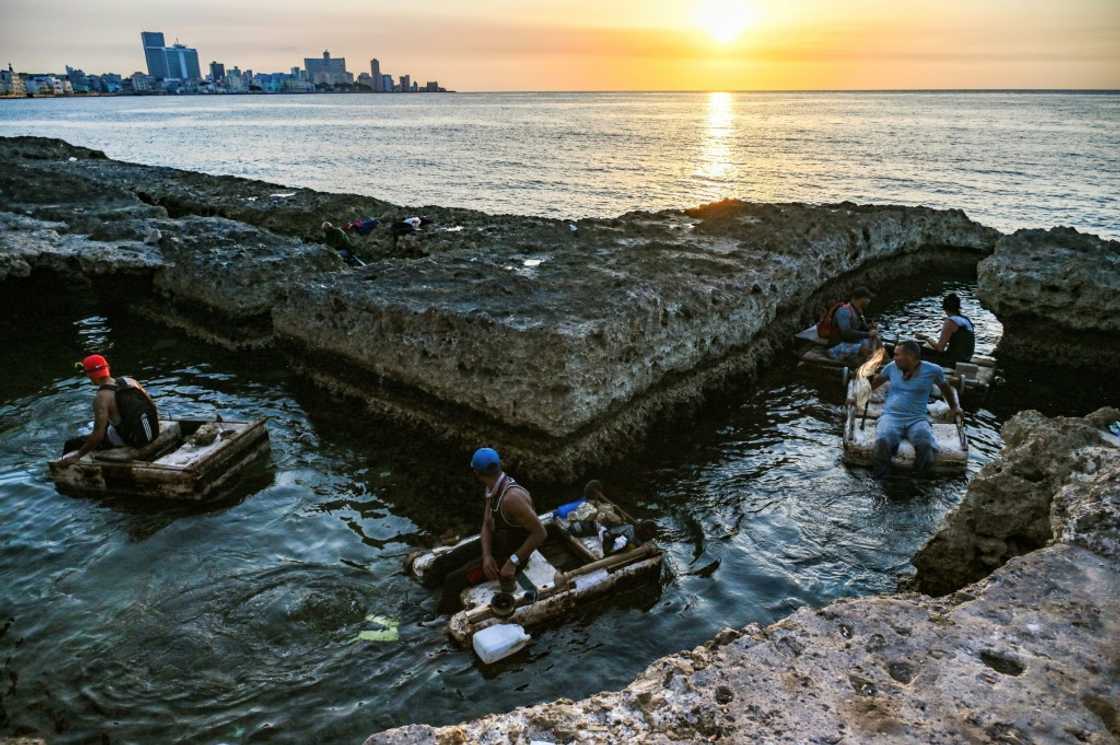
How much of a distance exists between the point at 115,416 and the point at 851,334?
1447 centimetres

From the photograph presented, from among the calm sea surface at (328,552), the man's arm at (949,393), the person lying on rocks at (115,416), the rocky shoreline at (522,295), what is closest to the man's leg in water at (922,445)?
the calm sea surface at (328,552)

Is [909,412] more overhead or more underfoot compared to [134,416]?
more underfoot

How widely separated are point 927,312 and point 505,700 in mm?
18760

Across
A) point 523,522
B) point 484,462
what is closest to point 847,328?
point 523,522

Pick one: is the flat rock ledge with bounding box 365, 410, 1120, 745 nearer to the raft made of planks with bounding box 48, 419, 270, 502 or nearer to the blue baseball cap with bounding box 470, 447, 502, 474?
the blue baseball cap with bounding box 470, 447, 502, 474

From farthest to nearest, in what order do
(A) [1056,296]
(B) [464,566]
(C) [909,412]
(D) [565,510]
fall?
(A) [1056,296], (C) [909,412], (D) [565,510], (B) [464,566]

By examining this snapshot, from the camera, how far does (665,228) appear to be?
1891 cm

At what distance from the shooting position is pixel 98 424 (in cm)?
1031

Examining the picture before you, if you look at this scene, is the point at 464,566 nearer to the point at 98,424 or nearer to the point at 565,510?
the point at 565,510

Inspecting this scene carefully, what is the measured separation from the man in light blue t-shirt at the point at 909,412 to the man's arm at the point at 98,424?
12.0m

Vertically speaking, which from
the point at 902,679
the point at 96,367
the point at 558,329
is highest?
the point at 558,329

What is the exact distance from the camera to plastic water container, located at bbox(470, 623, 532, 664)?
723 cm

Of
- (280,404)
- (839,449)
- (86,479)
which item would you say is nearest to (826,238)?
(839,449)

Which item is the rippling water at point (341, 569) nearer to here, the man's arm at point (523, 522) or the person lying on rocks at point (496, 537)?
the person lying on rocks at point (496, 537)
